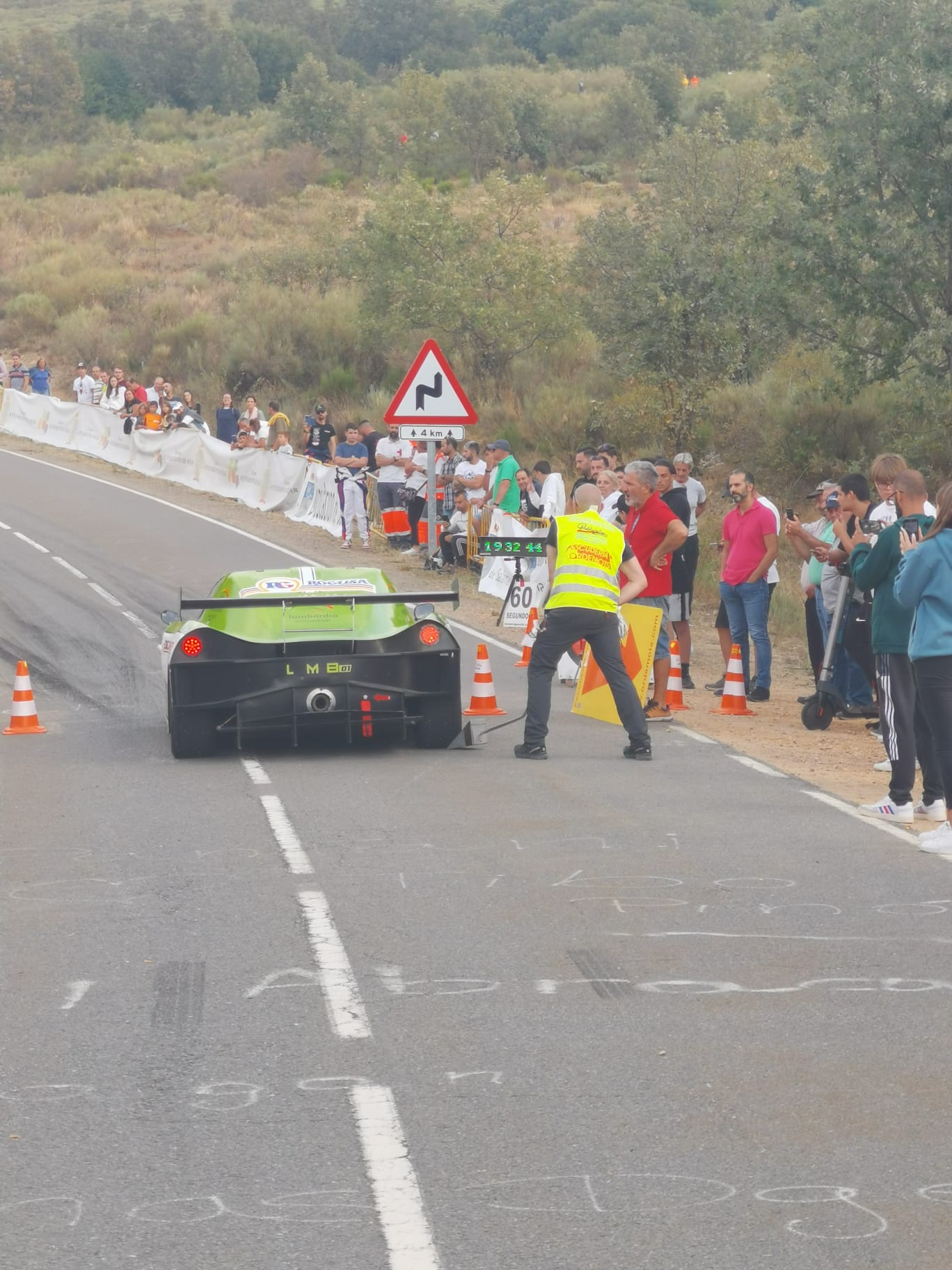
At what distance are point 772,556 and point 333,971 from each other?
355 inches

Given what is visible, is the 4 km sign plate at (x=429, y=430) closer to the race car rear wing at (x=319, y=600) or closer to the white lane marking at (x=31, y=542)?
the race car rear wing at (x=319, y=600)

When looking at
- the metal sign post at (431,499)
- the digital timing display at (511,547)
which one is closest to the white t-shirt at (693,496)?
the digital timing display at (511,547)

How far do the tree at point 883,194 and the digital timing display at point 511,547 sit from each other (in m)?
9.63

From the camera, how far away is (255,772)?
11.8 metres

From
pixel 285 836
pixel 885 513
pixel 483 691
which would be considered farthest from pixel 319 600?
pixel 885 513

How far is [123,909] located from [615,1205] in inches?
155

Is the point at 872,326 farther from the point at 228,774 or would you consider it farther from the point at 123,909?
the point at 123,909

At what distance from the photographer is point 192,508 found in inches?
1254

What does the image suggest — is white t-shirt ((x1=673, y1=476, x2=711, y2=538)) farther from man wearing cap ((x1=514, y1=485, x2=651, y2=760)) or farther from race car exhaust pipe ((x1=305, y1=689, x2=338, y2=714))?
race car exhaust pipe ((x1=305, y1=689, x2=338, y2=714))

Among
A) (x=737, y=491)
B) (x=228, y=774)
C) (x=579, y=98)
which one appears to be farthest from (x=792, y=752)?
(x=579, y=98)

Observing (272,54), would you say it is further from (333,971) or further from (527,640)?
(333,971)

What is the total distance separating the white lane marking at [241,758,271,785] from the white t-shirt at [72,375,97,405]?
107 feet

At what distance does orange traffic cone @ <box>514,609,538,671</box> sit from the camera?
17188 millimetres

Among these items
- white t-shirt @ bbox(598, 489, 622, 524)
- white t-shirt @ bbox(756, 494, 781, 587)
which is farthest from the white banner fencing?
white t-shirt @ bbox(756, 494, 781, 587)
